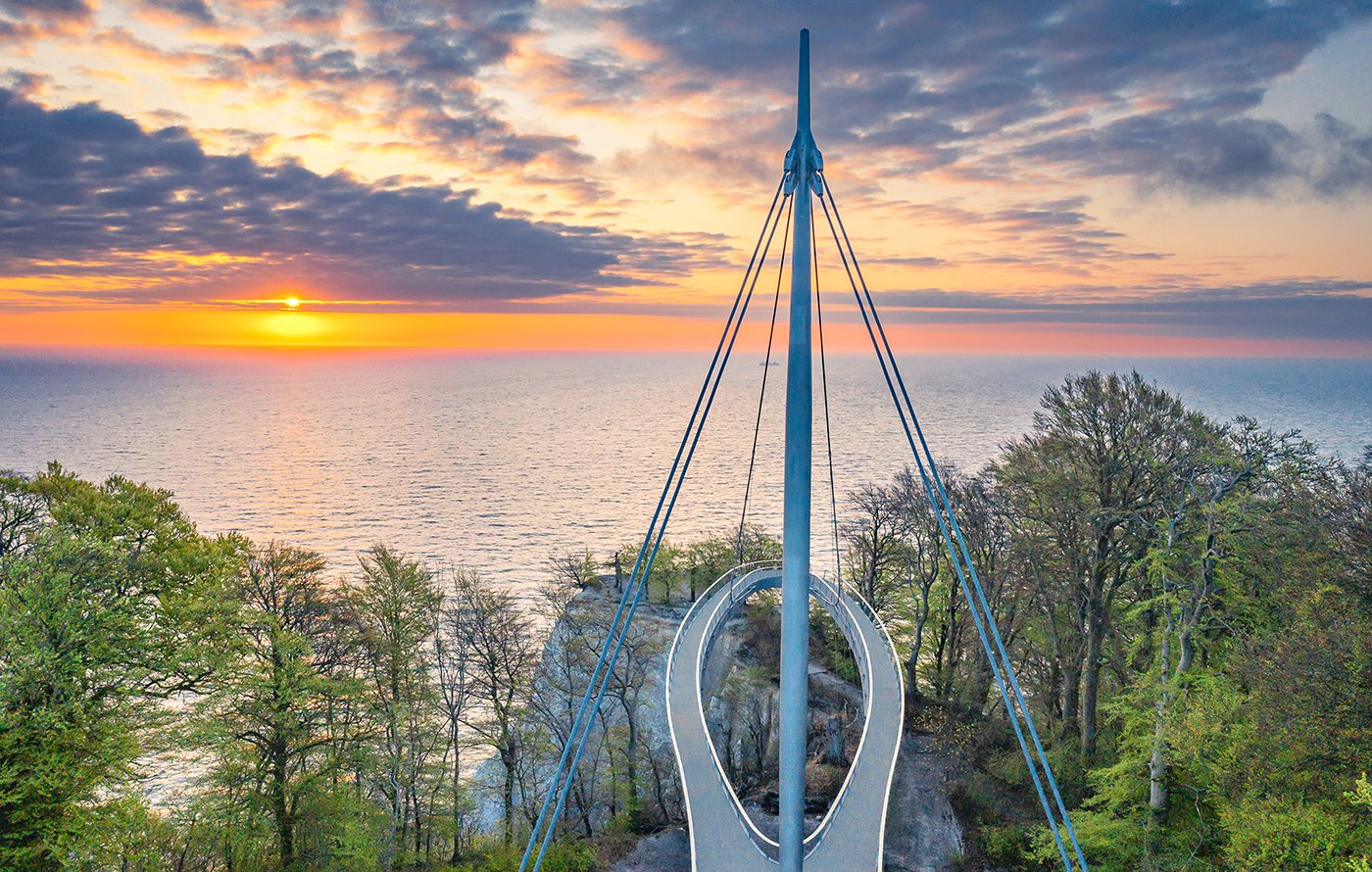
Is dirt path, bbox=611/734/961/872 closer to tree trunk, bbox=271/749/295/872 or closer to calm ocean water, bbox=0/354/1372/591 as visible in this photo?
tree trunk, bbox=271/749/295/872

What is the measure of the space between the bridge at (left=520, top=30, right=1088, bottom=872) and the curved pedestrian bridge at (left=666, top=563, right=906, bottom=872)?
39 millimetres

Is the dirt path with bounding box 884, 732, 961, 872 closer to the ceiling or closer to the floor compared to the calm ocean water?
closer to the floor

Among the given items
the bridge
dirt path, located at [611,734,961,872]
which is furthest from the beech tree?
Answer: dirt path, located at [611,734,961,872]

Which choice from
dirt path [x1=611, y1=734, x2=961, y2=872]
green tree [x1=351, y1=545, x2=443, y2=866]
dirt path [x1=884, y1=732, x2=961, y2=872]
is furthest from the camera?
green tree [x1=351, y1=545, x2=443, y2=866]

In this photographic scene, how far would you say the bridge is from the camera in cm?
1120

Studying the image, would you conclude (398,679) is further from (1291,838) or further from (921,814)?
(1291,838)

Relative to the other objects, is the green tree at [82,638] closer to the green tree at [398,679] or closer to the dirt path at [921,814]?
the green tree at [398,679]

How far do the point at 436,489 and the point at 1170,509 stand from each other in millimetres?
73887

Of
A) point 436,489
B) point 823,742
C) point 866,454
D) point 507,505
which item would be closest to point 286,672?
point 823,742

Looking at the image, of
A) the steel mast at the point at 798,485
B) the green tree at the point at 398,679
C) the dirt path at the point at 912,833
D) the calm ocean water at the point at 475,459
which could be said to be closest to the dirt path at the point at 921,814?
the dirt path at the point at 912,833

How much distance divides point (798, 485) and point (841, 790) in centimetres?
1272

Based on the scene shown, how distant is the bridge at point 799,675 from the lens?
36.8 ft

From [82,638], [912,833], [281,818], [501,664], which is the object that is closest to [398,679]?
[501,664]

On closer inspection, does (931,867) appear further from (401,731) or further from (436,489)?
(436,489)
